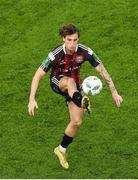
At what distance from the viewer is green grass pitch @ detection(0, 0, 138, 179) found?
9750 mm

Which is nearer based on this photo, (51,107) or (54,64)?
(54,64)

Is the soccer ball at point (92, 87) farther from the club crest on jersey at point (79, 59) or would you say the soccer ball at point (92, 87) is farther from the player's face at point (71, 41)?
the player's face at point (71, 41)

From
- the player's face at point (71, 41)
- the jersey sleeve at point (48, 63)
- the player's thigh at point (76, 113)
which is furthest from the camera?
the player's thigh at point (76, 113)

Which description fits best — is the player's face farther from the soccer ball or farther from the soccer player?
the soccer ball

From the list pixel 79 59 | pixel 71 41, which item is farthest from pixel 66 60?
pixel 71 41

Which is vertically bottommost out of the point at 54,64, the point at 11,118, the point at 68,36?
the point at 11,118

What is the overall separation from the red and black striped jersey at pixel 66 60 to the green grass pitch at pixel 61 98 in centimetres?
171

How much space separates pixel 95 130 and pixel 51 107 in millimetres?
1421

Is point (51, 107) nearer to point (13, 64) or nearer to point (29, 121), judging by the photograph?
point (29, 121)

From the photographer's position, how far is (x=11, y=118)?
450 inches

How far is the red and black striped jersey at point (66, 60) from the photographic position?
914 cm

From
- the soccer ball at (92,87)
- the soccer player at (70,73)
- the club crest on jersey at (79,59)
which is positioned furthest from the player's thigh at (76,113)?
the club crest on jersey at (79,59)

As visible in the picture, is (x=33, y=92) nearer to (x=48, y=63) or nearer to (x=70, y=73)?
(x=48, y=63)

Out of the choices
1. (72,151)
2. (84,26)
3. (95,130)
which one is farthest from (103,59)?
(72,151)
